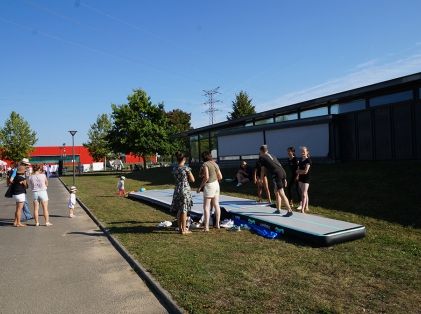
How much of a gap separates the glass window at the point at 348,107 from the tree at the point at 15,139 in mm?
52866

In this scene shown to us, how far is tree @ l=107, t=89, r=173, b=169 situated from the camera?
41.8 meters

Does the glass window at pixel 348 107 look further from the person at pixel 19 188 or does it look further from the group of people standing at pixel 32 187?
the person at pixel 19 188

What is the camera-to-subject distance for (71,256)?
7.60m

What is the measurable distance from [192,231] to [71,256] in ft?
8.53

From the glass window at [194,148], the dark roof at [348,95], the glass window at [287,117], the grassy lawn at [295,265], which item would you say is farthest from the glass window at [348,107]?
the glass window at [194,148]

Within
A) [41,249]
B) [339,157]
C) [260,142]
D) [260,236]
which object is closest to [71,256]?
[41,249]

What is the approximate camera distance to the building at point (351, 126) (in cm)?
1661

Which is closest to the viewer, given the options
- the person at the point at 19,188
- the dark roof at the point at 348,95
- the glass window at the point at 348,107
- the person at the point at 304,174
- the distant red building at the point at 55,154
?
the person at the point at 304,174

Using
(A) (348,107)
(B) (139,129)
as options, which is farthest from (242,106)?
(A) (348,107)

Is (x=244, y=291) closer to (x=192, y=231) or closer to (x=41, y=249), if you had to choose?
(x=192, y=231)

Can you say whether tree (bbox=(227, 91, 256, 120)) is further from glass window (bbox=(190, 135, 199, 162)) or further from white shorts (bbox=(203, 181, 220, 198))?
white shorts (bbox=(203, 181, 220, 198))

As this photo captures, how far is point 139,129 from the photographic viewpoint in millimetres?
41750

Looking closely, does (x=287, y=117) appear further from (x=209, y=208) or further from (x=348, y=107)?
(x=209, y=208)

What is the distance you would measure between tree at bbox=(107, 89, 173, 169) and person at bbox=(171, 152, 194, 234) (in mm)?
33388
